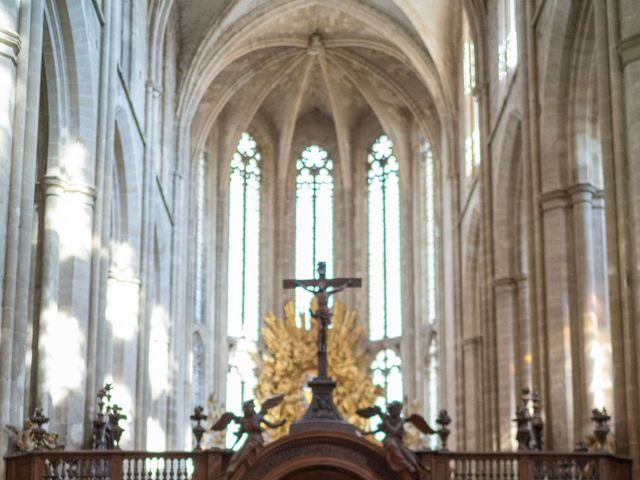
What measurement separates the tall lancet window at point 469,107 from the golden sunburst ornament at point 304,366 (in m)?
6.45

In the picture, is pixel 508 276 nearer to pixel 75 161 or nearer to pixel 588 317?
pixel 588 317

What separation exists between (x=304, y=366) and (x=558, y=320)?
51.3 ft

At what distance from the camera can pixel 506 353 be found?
25.7m

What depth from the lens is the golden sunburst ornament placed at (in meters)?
34.3

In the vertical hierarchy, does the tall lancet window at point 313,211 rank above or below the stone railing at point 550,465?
above

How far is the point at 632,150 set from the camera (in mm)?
16203

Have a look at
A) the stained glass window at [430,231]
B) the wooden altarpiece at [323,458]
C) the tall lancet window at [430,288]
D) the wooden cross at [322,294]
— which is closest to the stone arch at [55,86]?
the wooden cross at [322,294]

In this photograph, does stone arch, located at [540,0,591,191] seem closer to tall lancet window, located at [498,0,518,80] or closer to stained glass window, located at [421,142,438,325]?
tall lancet window, located at [498,0,518,80]

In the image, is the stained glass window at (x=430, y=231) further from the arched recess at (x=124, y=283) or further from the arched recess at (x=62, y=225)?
the arched recess at (x=62, y=225)

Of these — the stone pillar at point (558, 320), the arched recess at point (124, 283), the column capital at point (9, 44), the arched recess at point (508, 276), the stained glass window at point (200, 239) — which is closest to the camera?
the column capital at point (9, 44)

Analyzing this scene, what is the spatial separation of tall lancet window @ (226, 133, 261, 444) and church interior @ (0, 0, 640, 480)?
9 cm

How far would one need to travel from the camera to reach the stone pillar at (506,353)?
25469mm

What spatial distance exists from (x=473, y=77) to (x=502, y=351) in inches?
275

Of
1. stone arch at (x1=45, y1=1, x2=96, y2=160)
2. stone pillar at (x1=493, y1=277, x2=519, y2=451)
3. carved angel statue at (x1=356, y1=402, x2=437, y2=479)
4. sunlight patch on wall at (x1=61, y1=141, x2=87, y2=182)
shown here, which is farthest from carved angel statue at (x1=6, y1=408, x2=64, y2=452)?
stone pillar at (x1=493, y1=277, x2=519, y2=451)
